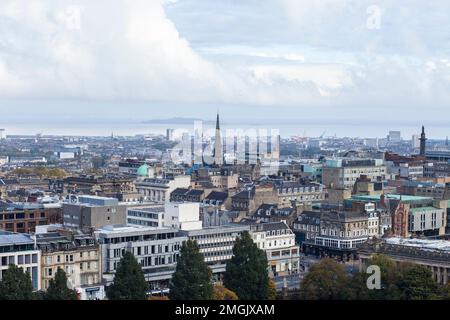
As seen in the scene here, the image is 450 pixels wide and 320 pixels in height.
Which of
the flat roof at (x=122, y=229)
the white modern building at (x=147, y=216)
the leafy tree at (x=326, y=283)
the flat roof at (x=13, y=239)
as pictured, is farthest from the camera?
→ the white modern building at (x=147, y=216)

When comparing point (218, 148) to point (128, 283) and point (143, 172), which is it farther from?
point (128, 283)

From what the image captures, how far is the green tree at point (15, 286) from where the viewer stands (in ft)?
55.5

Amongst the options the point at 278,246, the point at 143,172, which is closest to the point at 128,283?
the point at 278,246

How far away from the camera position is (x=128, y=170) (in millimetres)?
51344

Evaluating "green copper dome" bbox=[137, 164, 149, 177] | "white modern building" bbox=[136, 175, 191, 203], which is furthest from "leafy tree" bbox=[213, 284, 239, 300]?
"green copper dome" bbox=[137, 164, 149, 177]

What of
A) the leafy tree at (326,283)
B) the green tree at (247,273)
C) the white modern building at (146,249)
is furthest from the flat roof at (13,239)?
the leafy tree at (326,283)

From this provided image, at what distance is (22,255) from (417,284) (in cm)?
896

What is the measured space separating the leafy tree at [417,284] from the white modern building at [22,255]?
829 centimetres

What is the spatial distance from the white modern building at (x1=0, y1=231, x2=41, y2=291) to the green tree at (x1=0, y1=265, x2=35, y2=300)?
3721 millimetres

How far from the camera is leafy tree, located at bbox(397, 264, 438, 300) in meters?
18.0

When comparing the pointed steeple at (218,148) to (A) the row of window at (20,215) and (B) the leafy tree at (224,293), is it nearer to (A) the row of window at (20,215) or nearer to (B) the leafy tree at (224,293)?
(A) the row of window at (20,215)

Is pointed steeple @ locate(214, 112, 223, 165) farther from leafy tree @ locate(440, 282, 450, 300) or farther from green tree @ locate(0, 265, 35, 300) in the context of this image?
green tree @ locate(0, 265, 35, 300)

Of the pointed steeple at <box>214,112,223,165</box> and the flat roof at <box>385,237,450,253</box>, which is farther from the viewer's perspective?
the pointed steeple at <box>214,112,223,165</box>
